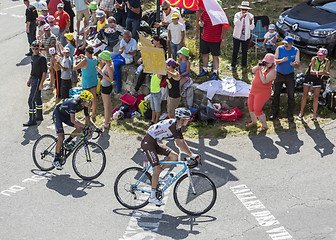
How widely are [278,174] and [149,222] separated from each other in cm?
300

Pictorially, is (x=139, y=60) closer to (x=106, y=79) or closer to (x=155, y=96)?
(x=106, y=79)

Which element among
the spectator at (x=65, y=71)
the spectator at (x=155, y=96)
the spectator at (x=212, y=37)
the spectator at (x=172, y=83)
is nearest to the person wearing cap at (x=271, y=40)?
the spectator at (x=212, y=37)

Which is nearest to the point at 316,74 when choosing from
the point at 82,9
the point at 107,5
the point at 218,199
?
the point at 218,199

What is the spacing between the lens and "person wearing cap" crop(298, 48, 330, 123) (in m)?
11.2

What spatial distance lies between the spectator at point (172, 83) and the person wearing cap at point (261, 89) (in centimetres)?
178

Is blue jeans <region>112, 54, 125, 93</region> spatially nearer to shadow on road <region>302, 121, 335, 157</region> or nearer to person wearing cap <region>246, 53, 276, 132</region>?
person wearing cap <region>246, 53, 276, 132</region>

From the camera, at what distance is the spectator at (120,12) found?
52.8 ft

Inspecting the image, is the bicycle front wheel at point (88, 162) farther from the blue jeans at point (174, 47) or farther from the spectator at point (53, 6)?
the spectator at point (53, 6)

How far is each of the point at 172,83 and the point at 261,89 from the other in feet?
7.04

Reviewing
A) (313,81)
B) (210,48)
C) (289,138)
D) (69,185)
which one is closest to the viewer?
(69,185)

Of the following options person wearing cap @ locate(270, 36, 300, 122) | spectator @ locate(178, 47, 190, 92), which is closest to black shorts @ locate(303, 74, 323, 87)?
person wearing cap @ locate(270, 36, 300, 122)

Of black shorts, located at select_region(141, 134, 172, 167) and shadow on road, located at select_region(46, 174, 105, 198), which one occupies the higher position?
black shorts, located at select_region(141, 134, 172, 167)

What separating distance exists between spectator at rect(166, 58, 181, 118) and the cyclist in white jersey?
2.81 m

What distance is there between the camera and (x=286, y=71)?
11.5m
